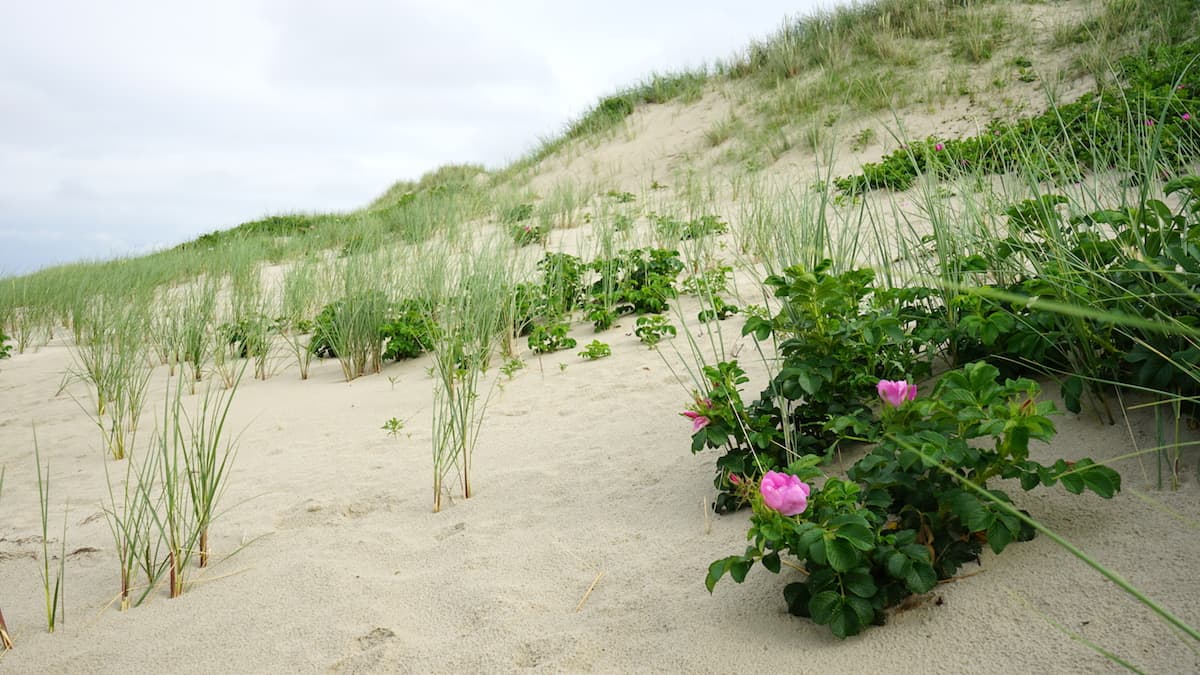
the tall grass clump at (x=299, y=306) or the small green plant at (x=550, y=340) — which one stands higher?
the tall grass clump at (x=299, y=306)

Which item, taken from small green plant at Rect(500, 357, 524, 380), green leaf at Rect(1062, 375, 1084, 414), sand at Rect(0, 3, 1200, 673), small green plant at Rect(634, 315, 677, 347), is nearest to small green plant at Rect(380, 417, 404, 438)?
sand at Rect(0, 3, 1200, 673)

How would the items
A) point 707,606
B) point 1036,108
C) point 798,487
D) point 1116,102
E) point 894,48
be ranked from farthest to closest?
point 894,48, point 1036,108, point 1116,102, point 707,606, point 798,487

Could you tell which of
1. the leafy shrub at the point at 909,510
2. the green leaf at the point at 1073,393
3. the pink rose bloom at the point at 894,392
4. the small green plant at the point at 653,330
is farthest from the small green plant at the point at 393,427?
the green leaf at the point at 1073,393

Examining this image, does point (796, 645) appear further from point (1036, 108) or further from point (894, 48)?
point (894, 48)

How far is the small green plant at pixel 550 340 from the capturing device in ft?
14.4

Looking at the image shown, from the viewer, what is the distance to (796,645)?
5.10 feet

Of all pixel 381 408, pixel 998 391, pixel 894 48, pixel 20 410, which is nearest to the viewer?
pixel 998 391

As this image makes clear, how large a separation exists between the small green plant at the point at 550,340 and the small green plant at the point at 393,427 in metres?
1.08

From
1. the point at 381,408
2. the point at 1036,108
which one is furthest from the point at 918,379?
the point at 1036,108

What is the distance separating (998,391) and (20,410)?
5.77 m

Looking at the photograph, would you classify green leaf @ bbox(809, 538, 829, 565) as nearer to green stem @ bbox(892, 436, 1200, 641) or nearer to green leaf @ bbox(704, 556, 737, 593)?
green leaf @ bbox(704, 556, 737, 593)

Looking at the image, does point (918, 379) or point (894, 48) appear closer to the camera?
point (918, 379)

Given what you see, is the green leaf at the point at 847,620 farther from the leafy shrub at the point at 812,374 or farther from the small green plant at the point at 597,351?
the small green plant at the point at 597,351

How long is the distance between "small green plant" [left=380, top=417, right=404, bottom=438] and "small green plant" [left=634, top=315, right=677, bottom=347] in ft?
4.47
